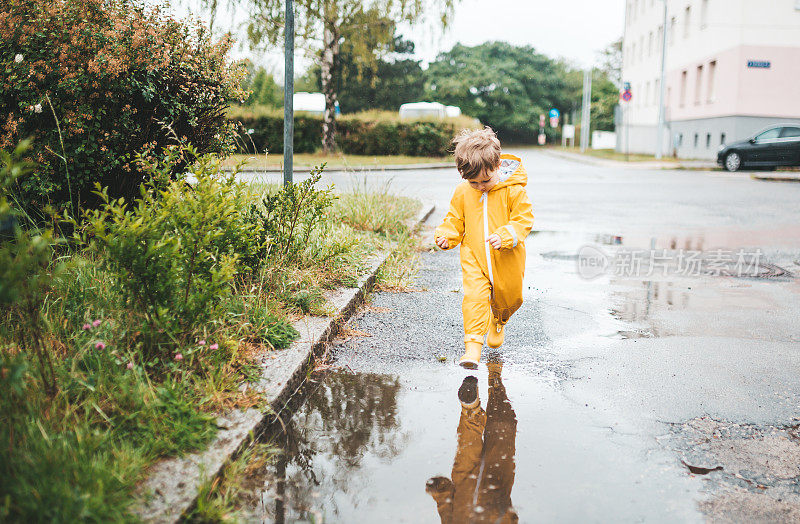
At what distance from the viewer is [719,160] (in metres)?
23.5

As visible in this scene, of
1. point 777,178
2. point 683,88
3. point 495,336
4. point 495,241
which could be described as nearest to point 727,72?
point 683,88

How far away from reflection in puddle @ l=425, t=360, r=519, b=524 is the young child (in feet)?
1.40

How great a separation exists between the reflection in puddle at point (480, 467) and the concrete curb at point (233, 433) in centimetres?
76

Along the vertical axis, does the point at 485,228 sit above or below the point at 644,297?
above

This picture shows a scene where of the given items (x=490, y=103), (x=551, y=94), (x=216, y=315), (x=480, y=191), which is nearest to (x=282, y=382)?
(x=216, y=315)

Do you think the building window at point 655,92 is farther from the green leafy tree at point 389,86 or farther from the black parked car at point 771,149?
the green leafy tree at point 389,86

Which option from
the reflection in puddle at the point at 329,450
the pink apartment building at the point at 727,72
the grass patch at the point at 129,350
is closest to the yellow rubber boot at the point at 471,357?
the reflection in puddle at the point at 329,450

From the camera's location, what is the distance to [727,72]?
29.2m

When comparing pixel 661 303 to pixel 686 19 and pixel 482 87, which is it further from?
pixel 482 87

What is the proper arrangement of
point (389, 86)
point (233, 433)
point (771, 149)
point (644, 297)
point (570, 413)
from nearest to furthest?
point (233, 433)
point (570, 413)
point (644, 297)
point (771, 149)
point (389, 86)

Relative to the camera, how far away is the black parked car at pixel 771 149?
2212 cm

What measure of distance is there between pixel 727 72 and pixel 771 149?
8278 millimetres

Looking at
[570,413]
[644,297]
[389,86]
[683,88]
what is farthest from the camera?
[389,86]

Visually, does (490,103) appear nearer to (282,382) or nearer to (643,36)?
(643,36)
